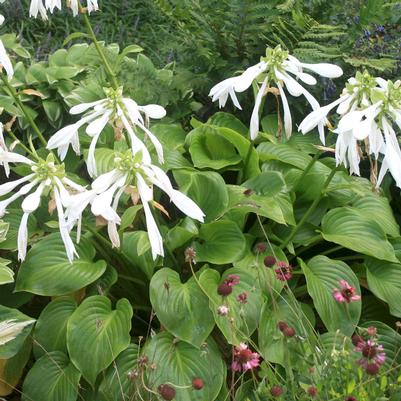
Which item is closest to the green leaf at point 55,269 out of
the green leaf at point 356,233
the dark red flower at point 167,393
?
the dark red flower at point 167,393

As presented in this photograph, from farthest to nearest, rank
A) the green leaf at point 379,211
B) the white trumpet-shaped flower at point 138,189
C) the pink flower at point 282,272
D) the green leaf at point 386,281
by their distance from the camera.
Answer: the green leaf at point 379,211 → the green leaf at point 386,281 → the pink flower at point 282,272 → the white trumpet-shaped flower at point 138,189

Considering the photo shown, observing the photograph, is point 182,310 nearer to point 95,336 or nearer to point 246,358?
point 95,336

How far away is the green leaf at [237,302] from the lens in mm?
2404

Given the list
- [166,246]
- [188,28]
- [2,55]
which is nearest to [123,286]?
[166,246]

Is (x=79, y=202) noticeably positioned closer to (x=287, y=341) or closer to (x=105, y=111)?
(x=105, y=111)

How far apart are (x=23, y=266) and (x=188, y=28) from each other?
65.8 inches

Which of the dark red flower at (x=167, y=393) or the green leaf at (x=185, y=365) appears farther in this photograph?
the green leaf at (x=185, y=365)

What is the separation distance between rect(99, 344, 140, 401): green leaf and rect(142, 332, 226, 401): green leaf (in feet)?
0.25

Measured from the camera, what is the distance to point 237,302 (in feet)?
8.21

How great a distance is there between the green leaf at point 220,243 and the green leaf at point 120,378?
1.47ft

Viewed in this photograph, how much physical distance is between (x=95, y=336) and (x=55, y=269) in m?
0.32

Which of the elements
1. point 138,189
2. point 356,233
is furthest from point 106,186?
point 356,233

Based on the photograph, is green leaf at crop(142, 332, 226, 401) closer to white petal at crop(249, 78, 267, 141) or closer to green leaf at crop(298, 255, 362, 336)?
green leaf at crop(298, 255, 362, 336)

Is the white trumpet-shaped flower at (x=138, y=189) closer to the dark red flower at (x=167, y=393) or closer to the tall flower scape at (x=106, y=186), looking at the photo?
the tall flower scape at (x=106, y=186)
